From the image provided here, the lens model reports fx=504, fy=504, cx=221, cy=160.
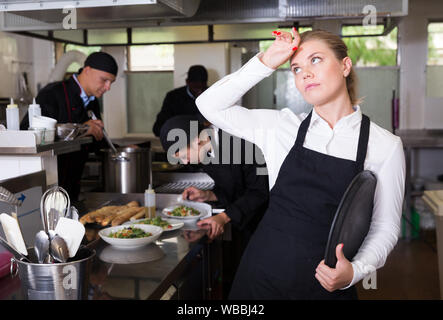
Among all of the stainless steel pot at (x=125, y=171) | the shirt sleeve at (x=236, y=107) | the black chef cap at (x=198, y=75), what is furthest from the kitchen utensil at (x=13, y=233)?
the black chef cap at (x=198, y=75)

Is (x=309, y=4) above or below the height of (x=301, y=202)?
above

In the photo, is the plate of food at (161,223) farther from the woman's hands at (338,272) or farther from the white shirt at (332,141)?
the woman's hands at (338,272)

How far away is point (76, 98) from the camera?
11.4 ft

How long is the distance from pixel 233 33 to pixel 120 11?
5.79 feet

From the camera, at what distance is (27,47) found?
21.2 ft

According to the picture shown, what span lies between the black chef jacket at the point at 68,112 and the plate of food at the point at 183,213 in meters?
1.02

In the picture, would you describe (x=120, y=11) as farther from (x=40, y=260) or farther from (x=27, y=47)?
(x=27, y=47)

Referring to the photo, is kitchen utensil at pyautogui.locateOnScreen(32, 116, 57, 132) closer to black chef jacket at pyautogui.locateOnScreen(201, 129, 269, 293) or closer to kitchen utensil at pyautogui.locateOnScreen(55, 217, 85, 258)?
black chef jacket at pyautogui.locateOnScreen(201, 129, 269, 293)

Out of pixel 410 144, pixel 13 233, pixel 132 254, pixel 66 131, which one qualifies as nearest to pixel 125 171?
pixel 66 131

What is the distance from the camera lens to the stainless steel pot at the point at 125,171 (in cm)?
305

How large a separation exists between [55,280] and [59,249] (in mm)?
88

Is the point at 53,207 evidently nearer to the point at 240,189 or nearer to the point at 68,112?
the point at 240,189

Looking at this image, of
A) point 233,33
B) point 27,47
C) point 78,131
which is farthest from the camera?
point 27,47
